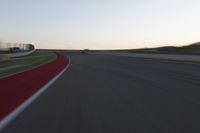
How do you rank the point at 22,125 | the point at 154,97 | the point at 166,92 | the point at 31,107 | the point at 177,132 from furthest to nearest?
the point at 166,92
the point at 154,97
the point at 31,107
the point at 22,125
the point at 177,132

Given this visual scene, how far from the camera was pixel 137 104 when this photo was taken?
1030 centimetres

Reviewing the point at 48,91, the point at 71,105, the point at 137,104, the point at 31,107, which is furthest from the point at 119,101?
the point at 48,91

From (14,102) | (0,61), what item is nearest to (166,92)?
(14,102)

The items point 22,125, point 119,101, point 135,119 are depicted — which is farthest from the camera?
point 119,101

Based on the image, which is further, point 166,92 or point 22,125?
point 166,92

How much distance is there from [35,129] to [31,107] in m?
2.76

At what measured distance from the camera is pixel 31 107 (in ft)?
32.7

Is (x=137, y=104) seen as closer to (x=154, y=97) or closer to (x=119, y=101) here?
(x=119, y=101)

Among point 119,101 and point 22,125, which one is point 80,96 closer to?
point 119,101

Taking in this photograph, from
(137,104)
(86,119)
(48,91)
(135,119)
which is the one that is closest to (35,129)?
(86,119)

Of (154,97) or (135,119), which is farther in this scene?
(154,97)

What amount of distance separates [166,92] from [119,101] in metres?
2.81

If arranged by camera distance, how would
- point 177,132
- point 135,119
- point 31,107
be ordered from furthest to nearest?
1. point 31,107
2. point 135,119
3. point 177,132

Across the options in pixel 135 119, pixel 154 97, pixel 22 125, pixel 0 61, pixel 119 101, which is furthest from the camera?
pixel 0 61
